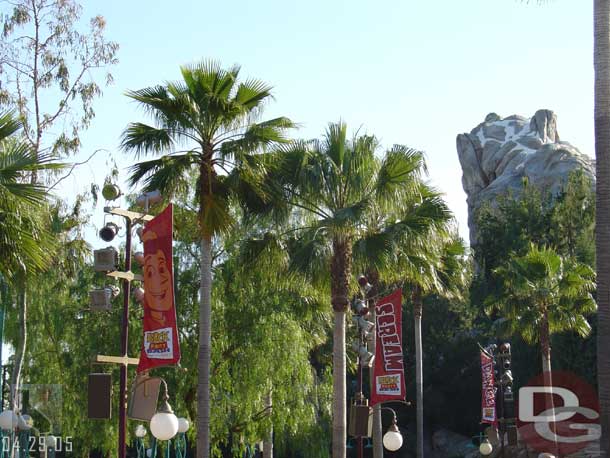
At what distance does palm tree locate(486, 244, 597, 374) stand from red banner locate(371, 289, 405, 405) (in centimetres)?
1358

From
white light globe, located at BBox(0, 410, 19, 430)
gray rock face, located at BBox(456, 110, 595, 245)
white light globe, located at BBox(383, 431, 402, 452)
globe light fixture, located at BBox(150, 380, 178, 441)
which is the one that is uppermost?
gray rock face, located at BBox(456, 110, 595, 245)

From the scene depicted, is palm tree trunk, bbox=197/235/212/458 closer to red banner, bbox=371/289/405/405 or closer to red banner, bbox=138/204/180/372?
red banner, bbox=138/204/180/372

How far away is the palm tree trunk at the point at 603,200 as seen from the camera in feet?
39.4

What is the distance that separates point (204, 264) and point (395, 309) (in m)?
4.99

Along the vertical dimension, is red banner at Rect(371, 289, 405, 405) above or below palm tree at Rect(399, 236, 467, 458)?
below

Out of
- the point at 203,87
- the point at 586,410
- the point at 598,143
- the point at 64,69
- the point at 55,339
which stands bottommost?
the point at 586,410

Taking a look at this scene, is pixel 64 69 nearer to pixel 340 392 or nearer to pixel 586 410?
pixel 340 392

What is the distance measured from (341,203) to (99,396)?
9423 mm

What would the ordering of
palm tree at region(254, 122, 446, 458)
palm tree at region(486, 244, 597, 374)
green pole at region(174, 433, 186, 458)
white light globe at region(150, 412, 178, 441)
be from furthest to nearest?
palm tree at region(486, 244, 597, 374) → green pole at region(174, 433, 186, 458) → palm tree at region(254, 122, 446, 458) → white light globe at region(150, 412, 178, 441)

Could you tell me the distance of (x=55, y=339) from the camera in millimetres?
31141

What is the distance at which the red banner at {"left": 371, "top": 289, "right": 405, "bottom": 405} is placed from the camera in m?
21.9

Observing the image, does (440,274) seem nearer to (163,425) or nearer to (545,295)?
(545,295)

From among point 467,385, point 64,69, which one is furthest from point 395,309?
point 467,385

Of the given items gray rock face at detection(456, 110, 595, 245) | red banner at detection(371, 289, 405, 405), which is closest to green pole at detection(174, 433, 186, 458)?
red banner at detection(371, 289, 405, 405)
